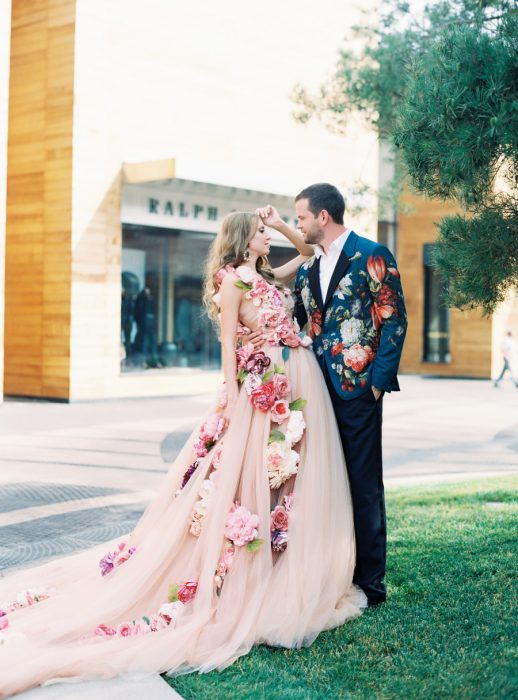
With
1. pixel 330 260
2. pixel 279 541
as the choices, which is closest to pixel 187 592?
pixel 279 541

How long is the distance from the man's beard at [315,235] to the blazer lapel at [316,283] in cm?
11

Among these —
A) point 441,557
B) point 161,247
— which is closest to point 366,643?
point 441,557

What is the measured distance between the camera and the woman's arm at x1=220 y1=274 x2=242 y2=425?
4.19 m

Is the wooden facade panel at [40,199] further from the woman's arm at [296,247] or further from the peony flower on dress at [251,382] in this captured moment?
the peony flower on dress at [251,382]

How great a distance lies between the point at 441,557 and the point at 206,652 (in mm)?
2051

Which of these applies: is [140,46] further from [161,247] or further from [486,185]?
[486,185]

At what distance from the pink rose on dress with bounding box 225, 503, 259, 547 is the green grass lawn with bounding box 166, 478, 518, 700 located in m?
0.48

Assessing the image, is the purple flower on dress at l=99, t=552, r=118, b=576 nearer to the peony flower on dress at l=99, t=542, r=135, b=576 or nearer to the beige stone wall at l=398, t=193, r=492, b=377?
the peony flower on dress at l=99, t=542, r=135, b=576

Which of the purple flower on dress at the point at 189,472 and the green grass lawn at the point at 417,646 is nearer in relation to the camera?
the green grass lawn at the point at 417,646

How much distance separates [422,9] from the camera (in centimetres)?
1145

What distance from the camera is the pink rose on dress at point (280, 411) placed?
4.11 meters

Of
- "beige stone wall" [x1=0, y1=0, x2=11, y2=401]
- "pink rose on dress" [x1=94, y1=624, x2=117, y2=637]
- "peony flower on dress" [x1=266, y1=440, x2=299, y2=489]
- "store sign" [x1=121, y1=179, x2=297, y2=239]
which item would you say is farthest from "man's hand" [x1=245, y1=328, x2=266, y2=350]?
"store sign" [x1=121, y1=179, x2=297, y2=239]

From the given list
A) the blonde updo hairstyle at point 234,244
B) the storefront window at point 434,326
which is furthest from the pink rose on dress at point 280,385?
the storefront window at point 434,326

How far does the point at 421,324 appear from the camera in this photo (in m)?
27.0
